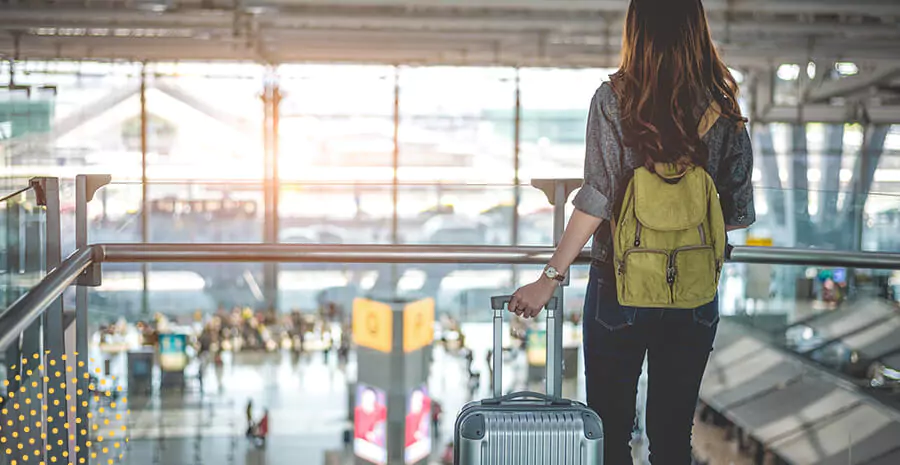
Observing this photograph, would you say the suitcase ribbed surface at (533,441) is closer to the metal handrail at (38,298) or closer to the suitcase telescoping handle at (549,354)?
the suitcase telescoping handle at (549,354)

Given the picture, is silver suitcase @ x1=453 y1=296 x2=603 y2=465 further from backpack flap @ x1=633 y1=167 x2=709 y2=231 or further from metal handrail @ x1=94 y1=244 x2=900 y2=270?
metal handrail @ x1=94 y1=244 x2=900 y2=270

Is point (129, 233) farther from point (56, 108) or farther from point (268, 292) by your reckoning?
point (56, 108)

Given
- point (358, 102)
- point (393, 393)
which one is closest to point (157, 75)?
point (358, 102)

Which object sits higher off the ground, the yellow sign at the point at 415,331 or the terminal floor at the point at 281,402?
the yellow sign at the point at 415,331

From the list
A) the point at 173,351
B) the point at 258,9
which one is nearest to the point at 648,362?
the point at 258,9

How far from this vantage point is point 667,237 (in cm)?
170

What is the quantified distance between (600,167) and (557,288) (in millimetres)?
420

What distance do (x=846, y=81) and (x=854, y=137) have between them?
51.1 inches

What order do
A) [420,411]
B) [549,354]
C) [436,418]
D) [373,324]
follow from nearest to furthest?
[549,354] < [420,411] < [373,324] < [436,418]

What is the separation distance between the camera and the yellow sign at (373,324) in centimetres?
969

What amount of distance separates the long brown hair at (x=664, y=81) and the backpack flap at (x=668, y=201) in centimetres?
4

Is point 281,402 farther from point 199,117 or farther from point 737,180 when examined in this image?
point 737,180

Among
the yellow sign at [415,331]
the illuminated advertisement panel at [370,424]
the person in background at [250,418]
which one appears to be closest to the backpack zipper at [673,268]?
the illuminated advertisement panel at [370,424]

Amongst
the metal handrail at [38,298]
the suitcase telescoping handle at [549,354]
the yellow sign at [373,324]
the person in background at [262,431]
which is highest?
the metal handrail at [38,298]
